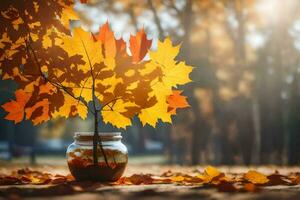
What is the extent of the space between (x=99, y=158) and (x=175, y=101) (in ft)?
2.68

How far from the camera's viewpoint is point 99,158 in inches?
159

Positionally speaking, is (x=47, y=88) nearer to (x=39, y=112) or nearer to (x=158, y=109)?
(x=39, y=112)

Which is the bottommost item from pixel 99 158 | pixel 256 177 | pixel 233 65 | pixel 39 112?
pixel 256 177

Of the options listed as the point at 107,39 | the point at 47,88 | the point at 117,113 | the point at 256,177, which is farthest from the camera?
the point at 117,113

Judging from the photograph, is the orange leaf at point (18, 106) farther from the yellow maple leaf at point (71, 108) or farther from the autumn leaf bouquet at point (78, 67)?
the yellow maple leaf at point (71, 108)

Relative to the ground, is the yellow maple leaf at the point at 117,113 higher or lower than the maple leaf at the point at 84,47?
lower

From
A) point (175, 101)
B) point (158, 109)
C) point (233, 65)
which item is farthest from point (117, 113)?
point (233, 65)

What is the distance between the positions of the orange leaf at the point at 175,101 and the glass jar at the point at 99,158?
1.73ft

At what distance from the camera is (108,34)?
150 inches

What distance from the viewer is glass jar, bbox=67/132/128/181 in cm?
403

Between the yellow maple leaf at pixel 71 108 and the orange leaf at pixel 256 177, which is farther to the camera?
the yellow maple leaf at pixel 71 108

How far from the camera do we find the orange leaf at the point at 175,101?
13.4ft

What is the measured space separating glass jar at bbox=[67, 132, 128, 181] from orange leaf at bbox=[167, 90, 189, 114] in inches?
20.8

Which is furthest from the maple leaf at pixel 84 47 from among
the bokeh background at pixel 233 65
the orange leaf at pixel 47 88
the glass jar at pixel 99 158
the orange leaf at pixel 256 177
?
the bokeh background at pixel 233 65
